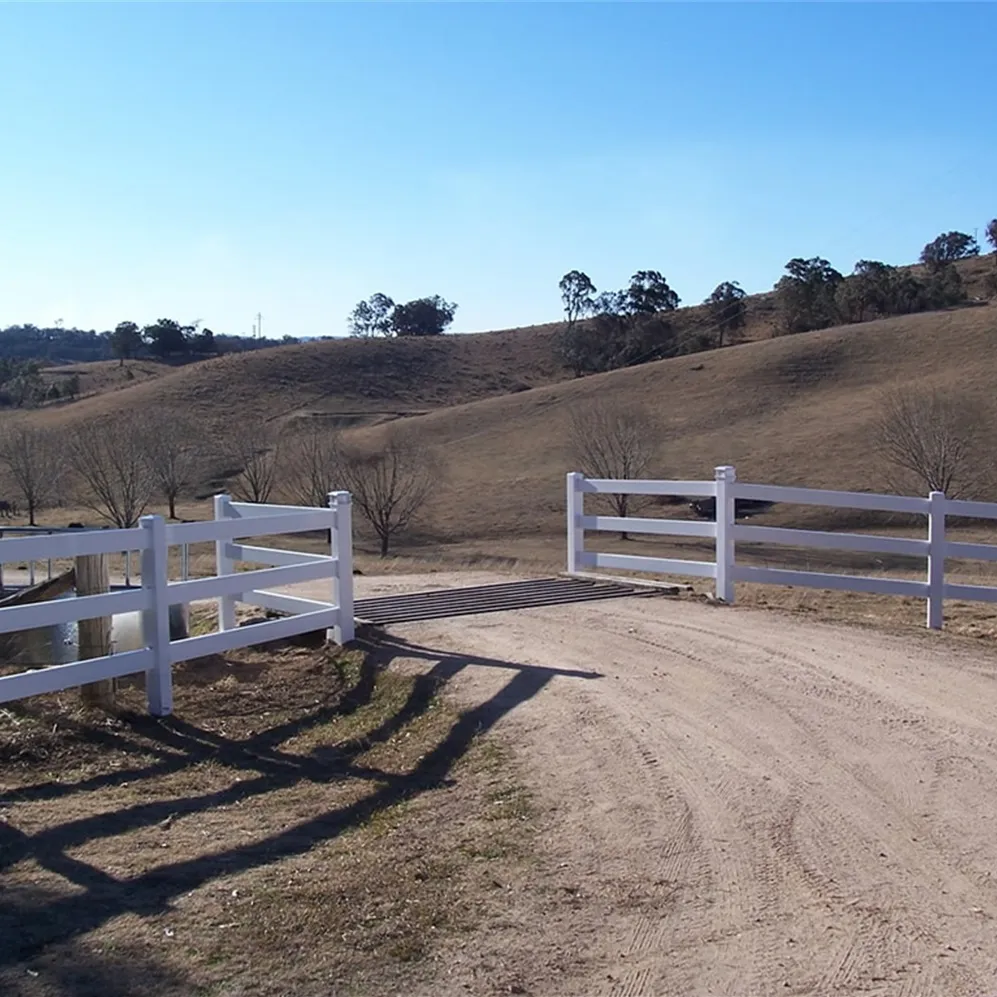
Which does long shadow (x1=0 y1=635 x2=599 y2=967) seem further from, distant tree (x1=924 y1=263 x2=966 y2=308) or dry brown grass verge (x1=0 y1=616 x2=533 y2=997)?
distant tree (x1=924 y1=263 x2=966 y2=308)

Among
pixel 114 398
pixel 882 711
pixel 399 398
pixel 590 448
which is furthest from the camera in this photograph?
pixel 399 398

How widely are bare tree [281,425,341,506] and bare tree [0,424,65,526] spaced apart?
8.83m

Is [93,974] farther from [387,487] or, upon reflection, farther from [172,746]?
[387,487]

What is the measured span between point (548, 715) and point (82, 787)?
9.64ft

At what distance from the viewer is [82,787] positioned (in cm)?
691

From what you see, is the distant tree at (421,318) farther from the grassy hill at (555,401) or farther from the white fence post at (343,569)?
the white fence post at (343,569)

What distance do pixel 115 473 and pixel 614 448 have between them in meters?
18.5

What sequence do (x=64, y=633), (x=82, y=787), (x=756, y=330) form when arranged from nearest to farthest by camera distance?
1. (x=82, y=787)
2. (x=64, y=633)
3. (x=756, y=330)

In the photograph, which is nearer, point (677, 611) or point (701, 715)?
point (701, 715)

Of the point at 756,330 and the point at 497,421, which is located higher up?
the point at 756,330

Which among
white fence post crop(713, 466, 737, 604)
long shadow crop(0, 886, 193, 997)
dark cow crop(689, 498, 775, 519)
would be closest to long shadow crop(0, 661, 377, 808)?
long shadow crop(0, 886, 193, 997)

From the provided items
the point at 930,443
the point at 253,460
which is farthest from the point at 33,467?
the point at 930,443

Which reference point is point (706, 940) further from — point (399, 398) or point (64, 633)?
point (399, 398)

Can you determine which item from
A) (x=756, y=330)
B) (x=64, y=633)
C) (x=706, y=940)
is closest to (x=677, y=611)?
(x=64, y=633)
